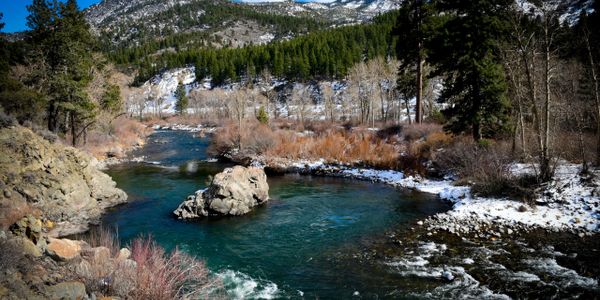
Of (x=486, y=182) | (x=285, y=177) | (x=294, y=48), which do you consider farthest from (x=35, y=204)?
(x=294, y=48)

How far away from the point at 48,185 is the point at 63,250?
9095 mm

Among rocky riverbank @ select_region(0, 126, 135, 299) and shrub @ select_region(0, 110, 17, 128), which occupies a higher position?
shrub @ select_region(0, 110, 17, 128)

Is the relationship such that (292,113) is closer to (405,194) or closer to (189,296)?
(405,194)

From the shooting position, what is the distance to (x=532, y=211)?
1455cm

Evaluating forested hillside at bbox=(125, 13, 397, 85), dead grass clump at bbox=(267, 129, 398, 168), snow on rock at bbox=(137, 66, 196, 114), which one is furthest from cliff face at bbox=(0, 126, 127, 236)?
snow on rock at bbox=(137, 66, 196, 114)

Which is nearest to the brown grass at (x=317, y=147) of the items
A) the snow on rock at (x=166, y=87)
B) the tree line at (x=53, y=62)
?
the tree line at (x=53, y=62)

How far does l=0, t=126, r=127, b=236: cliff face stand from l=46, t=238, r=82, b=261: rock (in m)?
4.84

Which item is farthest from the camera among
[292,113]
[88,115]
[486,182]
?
[292,113]

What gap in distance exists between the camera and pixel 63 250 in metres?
9.37

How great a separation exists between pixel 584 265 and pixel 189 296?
1095 cm

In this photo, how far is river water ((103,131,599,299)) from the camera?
32.5 ft

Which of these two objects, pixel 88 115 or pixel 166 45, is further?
pixel 166 45

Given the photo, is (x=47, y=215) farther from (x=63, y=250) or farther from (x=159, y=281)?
(x=159, y=281)

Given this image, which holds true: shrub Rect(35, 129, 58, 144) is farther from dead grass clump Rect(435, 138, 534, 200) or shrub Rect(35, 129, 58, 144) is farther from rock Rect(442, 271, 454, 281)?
dead grass clump Rect(435, 138, 534, 200)
